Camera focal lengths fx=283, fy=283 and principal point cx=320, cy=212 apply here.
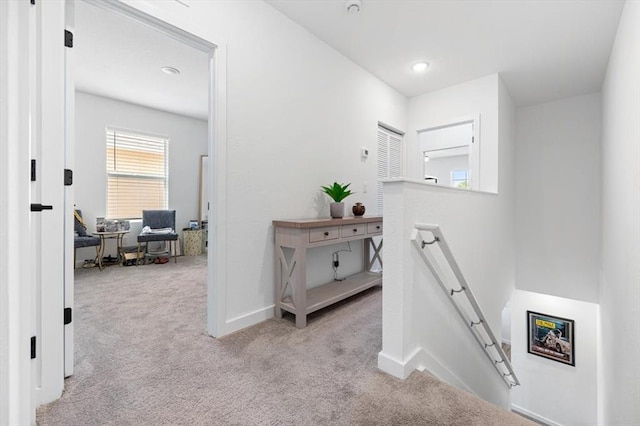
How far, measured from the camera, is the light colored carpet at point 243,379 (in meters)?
1.35

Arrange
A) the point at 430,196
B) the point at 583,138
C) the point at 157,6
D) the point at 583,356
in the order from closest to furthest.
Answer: the point at 157,6 → the point at 430,196 → the point at 583,138 → the point at 583,356

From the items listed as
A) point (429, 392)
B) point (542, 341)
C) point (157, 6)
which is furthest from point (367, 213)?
point (542, 341)

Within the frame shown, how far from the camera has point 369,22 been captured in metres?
2.62

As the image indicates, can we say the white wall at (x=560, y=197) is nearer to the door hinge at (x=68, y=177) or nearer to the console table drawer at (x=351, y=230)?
the console table drawer at (x=351, y=230)

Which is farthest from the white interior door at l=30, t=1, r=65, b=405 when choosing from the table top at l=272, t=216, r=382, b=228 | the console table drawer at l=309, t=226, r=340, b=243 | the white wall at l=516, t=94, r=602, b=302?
the white wall at l=516, t=94, r=602, b=302

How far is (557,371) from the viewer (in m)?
5.00

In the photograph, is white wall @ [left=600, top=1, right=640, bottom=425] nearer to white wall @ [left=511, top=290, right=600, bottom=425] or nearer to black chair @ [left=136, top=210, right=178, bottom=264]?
white wall @ [left=511, top=290, right=600, bottom=425]

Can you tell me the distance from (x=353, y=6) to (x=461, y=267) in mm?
2437

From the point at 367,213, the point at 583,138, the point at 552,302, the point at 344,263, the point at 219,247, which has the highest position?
the point at 583,138

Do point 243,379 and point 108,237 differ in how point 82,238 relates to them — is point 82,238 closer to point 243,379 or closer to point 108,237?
point 108,237

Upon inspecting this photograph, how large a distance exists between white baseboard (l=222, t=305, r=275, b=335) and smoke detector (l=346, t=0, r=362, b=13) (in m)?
2.62

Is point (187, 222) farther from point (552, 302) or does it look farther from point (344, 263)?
point (552, 302)

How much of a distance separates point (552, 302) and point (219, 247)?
5.84 meters

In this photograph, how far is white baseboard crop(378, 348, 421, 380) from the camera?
1675 mm
